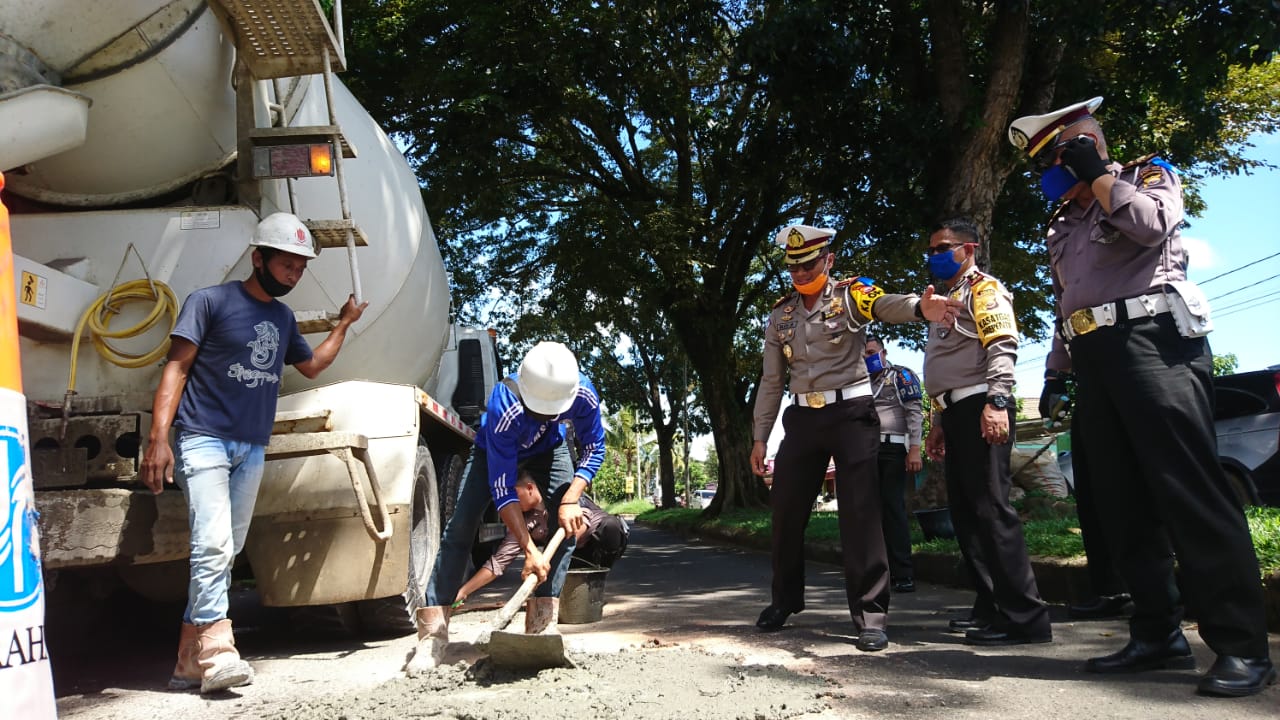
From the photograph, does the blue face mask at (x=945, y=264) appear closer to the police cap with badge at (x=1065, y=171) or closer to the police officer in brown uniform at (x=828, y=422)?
the police officer in brown uniform at (x=828, y=422)

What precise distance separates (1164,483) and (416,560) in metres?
3.97

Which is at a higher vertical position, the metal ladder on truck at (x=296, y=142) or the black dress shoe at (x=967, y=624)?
the metal ladder on truck at (x=296, y=142)

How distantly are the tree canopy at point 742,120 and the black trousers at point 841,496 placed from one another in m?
4.18

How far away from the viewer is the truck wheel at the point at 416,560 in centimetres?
502

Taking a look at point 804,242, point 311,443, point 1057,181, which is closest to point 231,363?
point 311,443

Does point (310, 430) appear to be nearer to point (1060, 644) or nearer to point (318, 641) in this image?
point (318, 641)

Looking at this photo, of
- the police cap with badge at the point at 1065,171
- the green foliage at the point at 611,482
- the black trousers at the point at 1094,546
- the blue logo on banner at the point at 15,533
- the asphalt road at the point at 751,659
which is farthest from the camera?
the green foliage at the point at 611,482

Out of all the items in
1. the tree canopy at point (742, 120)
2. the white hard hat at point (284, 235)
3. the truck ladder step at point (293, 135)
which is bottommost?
the white hard hat at point (284, 235)

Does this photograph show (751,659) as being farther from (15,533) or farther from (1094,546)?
(15,533)

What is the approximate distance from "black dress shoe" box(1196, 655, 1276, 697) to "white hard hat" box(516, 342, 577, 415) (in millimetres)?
2545

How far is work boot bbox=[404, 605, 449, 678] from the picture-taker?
13.3 ft

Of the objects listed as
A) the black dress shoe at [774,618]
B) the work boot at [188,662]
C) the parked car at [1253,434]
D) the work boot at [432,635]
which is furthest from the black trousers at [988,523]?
the parked car at [1253,434]

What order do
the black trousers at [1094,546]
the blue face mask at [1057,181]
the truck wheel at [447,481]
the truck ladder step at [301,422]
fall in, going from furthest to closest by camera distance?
1. the truck wheel at [447,481]
2. the black trousers at [1094,546]
3. the truck ladder step at [301,422]
4. the blue face mask at [1057,181]

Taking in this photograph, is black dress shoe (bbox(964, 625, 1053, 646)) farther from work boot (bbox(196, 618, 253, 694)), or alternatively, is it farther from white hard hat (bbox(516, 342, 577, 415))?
work boot (bbox(196, 618, 253, 694))
